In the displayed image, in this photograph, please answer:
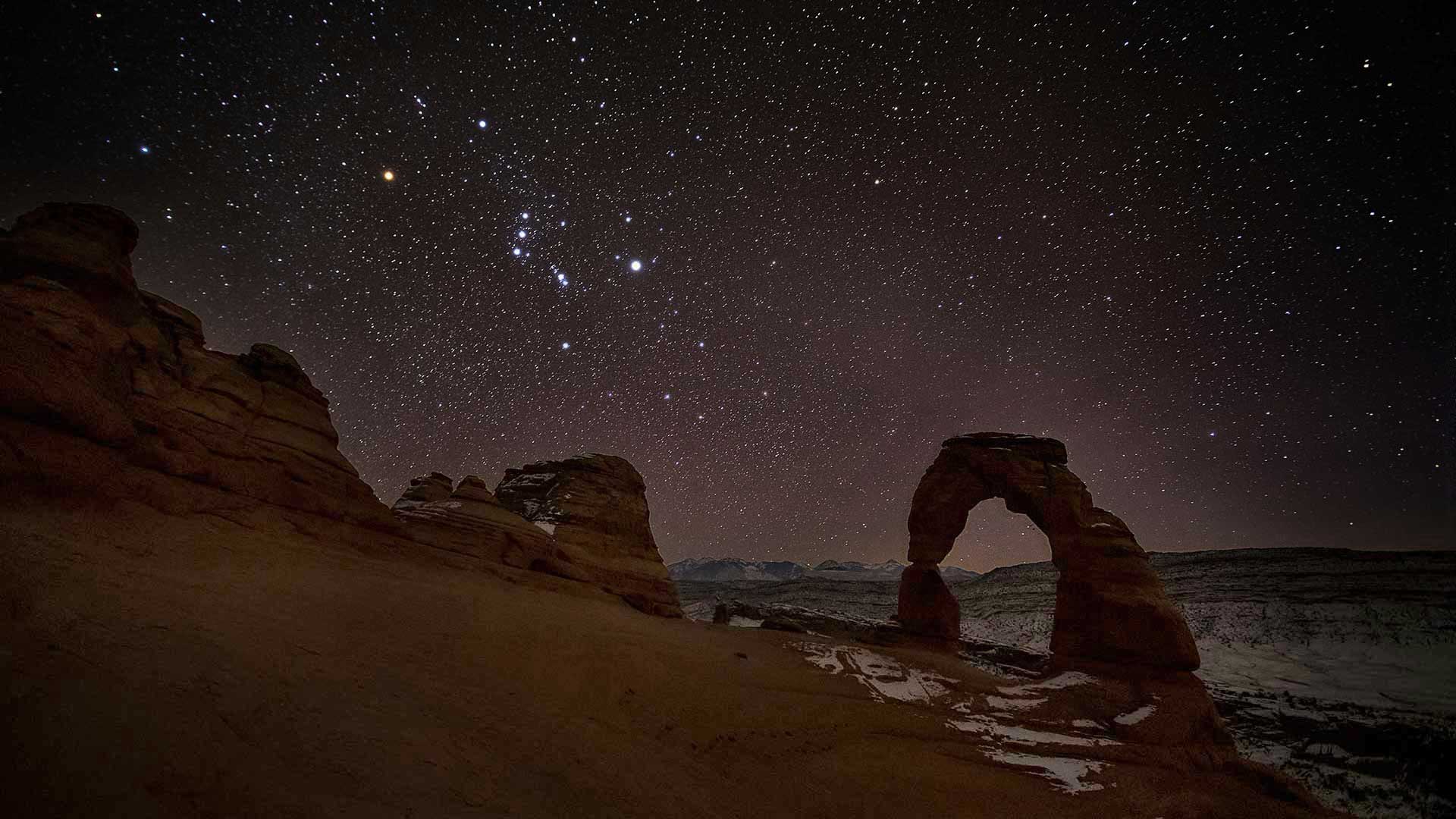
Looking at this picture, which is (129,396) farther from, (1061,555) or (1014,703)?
(1061,555)

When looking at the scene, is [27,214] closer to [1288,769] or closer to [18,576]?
[18,576]

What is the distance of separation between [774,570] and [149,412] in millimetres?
197502

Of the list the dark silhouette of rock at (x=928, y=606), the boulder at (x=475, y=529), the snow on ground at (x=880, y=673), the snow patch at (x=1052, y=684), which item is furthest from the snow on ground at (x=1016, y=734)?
the boulder at (x=475, y=529)

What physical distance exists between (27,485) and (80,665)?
6160mm

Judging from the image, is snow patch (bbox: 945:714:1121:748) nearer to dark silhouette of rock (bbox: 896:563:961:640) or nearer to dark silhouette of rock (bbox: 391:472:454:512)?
dark silhouette of rock (bbox: 896:563:961:640)

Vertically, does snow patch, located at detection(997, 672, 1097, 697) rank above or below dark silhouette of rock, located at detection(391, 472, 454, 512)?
below

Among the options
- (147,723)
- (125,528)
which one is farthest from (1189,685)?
(125,528)

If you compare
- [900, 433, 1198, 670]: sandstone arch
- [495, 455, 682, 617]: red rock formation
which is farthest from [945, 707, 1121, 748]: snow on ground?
[495, 455, 682, 617]: red rock formation

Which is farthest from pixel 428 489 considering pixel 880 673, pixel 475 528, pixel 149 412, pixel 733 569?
pixel 733 569

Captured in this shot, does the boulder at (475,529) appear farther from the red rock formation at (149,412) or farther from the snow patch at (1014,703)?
the snow patch at (1014,703)

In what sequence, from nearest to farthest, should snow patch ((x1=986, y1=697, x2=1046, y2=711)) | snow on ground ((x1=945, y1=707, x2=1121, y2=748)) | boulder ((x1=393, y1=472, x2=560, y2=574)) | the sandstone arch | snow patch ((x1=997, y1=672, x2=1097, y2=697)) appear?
snow on ground ((x1=945, y1=707, x2=1121, y2=748)) → snow patch ((x1=986, y1=697, x2=1046, y2=711)) → snow patch ((x1=997, y1=672, x2=1097, y2=697)) → the sandstone arch → boulder ((x1=393, y1=472, x2=560, y2=574))

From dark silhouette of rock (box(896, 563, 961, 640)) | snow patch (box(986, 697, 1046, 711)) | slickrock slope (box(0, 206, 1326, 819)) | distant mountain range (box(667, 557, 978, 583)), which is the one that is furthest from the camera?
distant mountain range (box(667, 557, 978, 583))

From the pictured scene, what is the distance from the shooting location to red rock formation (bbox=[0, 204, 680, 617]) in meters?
7.48

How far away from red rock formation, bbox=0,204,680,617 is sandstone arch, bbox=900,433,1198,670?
15.6 metres
